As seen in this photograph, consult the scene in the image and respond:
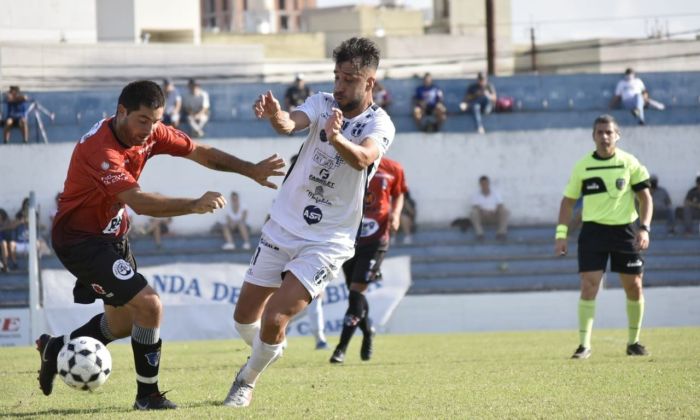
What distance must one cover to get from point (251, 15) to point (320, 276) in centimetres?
6073

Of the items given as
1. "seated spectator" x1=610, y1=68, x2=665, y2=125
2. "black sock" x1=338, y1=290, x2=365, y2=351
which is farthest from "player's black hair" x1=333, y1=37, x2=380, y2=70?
"seated spectator" x1=610, y1=68, x2=665, y2=125

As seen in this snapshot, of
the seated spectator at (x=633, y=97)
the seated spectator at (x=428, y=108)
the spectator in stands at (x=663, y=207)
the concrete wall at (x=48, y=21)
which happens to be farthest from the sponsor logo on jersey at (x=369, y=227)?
the concrete wall at (x=48, y=21)

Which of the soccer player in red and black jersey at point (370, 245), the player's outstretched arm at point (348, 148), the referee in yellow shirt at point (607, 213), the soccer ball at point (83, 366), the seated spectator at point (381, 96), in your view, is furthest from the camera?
the seated spectator at point (381, 96)

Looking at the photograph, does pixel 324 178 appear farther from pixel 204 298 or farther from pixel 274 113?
pixel 204 298

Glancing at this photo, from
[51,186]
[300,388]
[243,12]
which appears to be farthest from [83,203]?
[243,12]

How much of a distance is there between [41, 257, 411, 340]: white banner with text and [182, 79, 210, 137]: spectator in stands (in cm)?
574

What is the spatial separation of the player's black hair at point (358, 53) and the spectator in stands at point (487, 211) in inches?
680

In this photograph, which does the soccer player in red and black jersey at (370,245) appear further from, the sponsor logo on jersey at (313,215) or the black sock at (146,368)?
the black sock at (146,368)

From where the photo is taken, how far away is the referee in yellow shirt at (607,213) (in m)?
12.0

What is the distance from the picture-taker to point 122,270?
25.3 feet

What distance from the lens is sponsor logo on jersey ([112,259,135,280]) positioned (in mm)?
7680

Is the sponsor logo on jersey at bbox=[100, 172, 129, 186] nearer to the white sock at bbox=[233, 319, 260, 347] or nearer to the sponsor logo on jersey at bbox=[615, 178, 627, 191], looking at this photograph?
the white sock at bbox=[233, 319, 260, 347]

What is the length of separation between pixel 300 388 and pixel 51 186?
17.2 meters

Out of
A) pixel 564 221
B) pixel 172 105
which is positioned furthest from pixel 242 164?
pixel 172 105
